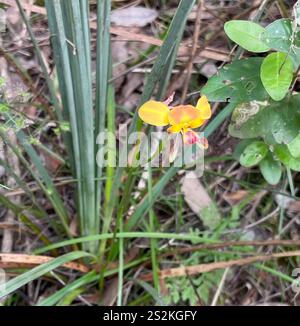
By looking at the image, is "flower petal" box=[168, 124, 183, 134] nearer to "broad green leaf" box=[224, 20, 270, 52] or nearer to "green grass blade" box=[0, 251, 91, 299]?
"broad green leaf" box=[224, 20, 270, 52]

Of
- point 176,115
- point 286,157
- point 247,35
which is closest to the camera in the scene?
point 176,115

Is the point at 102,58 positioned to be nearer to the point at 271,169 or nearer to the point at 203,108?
the point at 203,108

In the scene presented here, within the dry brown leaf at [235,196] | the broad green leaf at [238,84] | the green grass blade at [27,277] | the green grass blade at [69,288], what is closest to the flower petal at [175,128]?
the broad green leaf at [238,84]

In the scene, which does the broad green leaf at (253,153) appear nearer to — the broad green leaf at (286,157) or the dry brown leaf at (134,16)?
the broad green leaf at (286,157)

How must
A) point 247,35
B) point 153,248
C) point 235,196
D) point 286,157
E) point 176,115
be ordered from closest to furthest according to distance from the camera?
point 176,115, point 247,35, point 286,157, point 153,248, point 235,196

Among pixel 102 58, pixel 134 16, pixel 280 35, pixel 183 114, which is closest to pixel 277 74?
pixel 280 35

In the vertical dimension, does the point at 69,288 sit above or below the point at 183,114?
below
